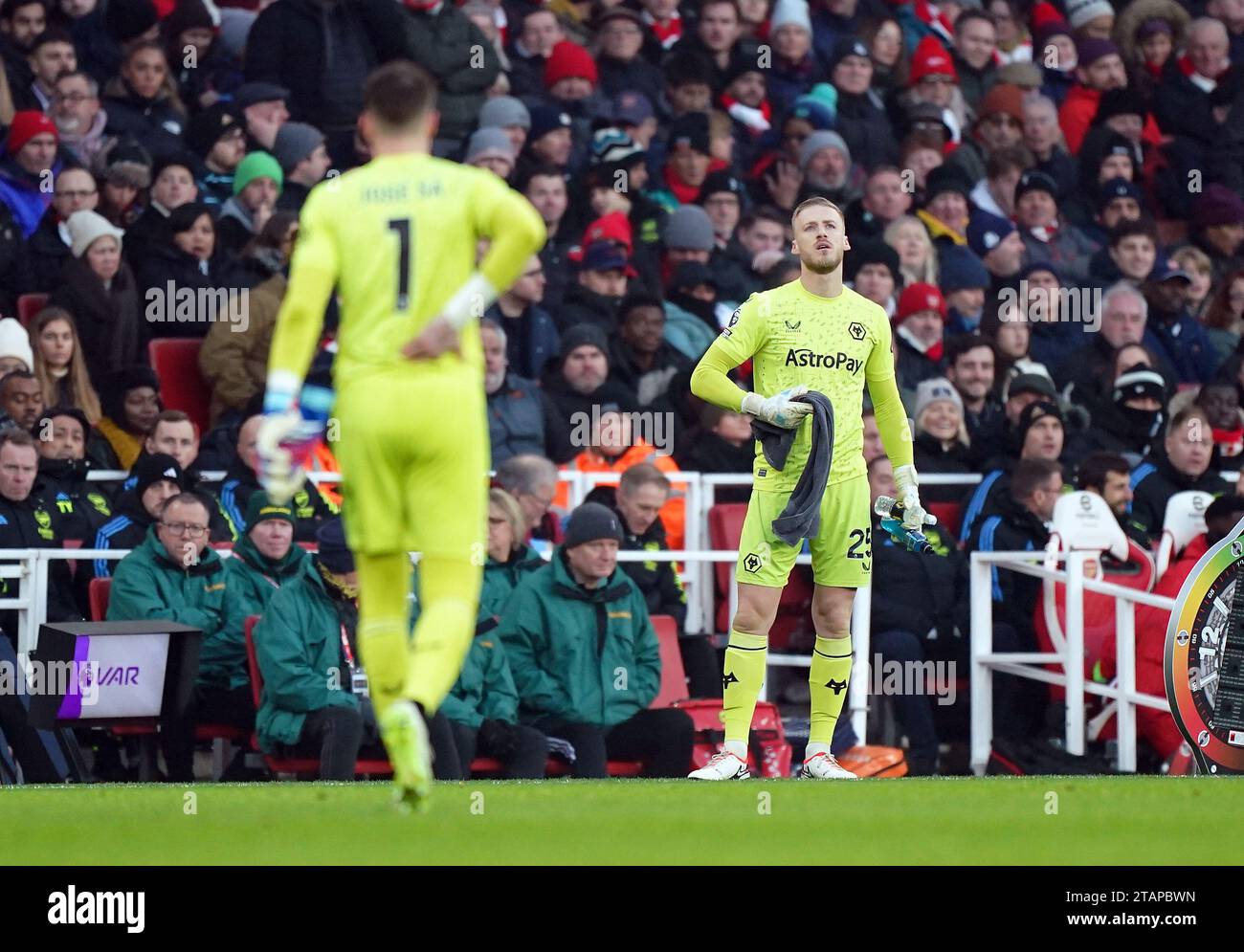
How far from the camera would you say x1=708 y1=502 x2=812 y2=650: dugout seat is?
14367mm

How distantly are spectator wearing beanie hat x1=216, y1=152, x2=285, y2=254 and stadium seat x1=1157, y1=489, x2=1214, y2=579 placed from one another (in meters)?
6.01

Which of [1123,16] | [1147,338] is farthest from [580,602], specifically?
[1123,16]

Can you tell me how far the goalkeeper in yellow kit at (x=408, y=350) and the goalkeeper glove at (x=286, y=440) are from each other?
0.04 ft

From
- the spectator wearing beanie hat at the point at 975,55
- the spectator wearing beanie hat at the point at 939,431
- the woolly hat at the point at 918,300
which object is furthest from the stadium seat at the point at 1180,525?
the spectator wearing beanie hat at the point at 975,55

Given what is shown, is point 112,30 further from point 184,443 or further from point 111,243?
point 184,443

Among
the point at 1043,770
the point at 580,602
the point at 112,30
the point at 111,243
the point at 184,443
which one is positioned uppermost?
the point at 112,30

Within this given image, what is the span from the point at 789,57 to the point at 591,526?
24.8 ft

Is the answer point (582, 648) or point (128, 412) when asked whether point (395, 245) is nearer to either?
point (582, 648)

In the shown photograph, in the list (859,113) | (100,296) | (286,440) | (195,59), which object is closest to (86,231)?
(100,296)

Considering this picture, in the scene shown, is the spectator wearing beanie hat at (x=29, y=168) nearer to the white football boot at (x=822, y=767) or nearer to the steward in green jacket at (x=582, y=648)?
the steward in green jacket at (x=582, y=648)

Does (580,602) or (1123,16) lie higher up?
(1123,16)

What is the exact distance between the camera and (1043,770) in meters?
13.3

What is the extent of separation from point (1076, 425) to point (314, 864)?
27.8 feet

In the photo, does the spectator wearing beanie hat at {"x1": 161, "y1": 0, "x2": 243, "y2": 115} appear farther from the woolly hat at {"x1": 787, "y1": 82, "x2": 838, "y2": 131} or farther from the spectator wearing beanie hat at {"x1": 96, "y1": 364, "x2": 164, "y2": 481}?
the woolly hat at {"x1": 787, "y1": 82, "x2": 838, "y2": 131}
